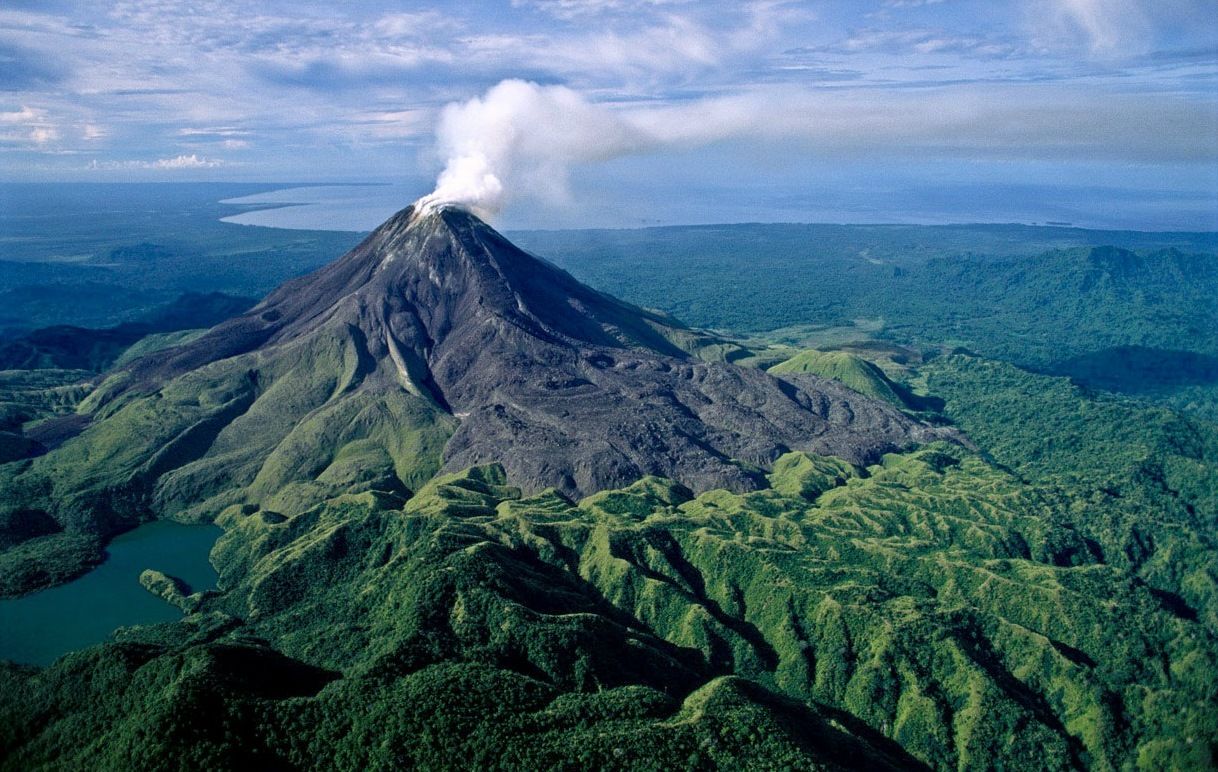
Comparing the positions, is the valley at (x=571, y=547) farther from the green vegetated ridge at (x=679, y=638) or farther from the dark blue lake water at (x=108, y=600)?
the dark blue lake water at (x=108, y=600)

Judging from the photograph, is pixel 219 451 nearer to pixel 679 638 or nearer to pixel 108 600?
pixel 108 600

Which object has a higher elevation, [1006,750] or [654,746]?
[654,746]

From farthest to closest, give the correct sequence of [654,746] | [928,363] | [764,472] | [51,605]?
[928,363]
[764,472]
[51,605]
[654,746]

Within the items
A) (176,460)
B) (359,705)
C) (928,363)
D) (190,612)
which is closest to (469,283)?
(176,460)

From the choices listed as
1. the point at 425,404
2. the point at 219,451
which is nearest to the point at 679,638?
the point at 425,404

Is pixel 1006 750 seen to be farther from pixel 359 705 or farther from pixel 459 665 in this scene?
pixel 359 705
